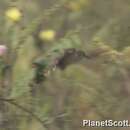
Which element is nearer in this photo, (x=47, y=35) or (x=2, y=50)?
(x=2, y=50)

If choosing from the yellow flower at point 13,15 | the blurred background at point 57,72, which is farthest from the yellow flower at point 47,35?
the yellow flower at point 13,15

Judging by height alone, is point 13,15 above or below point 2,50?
above

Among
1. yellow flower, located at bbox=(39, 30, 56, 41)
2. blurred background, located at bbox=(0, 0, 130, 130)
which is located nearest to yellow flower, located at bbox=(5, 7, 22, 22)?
blurred background, located at bbox=(0, 0, 130, 130)

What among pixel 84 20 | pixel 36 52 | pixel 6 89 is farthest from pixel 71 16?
pixel 6 89

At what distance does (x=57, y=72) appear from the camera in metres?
1.53

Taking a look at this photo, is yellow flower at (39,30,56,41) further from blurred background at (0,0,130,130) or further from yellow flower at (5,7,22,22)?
yellow flower at (5,7,22,22)

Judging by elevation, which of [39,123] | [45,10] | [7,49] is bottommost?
[39,123]

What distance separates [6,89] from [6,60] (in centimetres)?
9

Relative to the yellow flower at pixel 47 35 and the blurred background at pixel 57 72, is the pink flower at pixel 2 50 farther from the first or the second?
the yellow flower at pixel 47 35

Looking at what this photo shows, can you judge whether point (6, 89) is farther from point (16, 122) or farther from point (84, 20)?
point (84, 20)

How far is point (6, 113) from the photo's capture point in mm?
1495

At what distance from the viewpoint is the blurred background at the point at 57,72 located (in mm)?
1459

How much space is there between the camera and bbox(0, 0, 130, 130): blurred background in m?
1.46

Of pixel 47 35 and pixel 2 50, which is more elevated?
pixel 47 35
